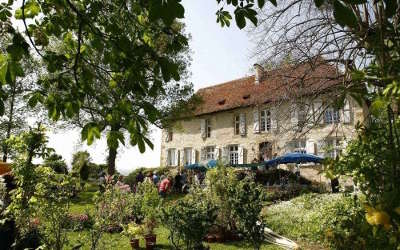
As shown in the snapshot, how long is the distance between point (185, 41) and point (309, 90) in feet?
27.1

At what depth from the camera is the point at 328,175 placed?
280 cm

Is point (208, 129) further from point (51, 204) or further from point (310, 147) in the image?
point (51, 204)

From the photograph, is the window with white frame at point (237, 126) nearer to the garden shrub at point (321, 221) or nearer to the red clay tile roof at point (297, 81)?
the garden shrub at point (321, 221)

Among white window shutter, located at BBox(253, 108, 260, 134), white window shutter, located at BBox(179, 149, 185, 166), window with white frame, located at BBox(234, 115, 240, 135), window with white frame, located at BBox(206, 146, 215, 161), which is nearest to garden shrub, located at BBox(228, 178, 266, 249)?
white window shutter, located at BBox(253, 108, 260, 134)

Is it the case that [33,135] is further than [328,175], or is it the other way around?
[33,135]

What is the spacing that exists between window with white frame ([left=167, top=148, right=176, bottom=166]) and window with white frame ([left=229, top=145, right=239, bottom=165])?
5.65 metres

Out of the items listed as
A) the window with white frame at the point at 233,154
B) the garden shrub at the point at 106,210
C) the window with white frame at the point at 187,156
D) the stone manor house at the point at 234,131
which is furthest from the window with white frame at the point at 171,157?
the garden shrub at the point at 106,210

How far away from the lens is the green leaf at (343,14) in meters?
1.42

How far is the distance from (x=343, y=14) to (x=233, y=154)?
2682cm

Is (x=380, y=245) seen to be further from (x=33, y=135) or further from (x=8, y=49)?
(x=33, y=135)

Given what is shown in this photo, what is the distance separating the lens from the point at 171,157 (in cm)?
3200

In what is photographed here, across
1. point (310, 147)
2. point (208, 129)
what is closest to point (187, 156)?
point (208, 129)

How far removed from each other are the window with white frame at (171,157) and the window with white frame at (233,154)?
565 cm

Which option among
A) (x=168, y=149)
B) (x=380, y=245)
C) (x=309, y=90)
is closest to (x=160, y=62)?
(x=380, y=245)
